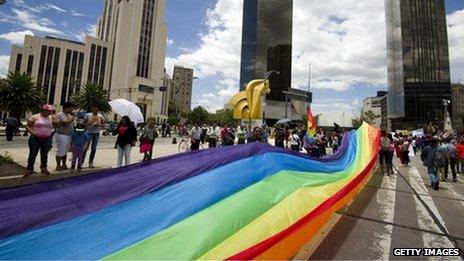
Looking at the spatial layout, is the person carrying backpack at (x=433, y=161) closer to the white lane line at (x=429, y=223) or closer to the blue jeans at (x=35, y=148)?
the white lane line at (x=429, y=223)

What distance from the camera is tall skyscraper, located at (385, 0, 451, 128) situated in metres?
112

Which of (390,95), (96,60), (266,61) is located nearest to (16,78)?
(96,60)

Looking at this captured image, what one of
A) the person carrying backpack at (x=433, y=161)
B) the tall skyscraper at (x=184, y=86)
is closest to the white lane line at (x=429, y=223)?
the person carrying backpack at (x=433, y=161)

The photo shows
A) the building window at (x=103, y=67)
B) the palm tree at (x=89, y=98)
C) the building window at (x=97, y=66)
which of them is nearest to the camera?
the palm tree at (x=89, y=98)

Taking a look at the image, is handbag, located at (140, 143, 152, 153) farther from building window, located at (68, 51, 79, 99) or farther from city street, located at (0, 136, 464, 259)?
building window, located at (68, 51, 79, 99)

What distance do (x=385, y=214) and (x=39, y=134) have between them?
24.5 ft

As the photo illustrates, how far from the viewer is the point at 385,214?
23.1 ft

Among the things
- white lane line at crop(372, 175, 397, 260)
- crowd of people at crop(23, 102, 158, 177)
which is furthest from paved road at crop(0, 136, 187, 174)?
white lane line at crop(372, 175, 397, 260)

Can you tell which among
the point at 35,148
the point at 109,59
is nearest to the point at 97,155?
the point at 35,148

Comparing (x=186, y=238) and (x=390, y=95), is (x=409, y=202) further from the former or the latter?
(x=390, y=95)

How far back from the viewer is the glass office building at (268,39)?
121 metres

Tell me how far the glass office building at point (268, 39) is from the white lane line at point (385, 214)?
378 ft

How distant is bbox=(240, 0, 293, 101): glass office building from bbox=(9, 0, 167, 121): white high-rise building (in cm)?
4434

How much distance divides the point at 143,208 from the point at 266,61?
411 ft
